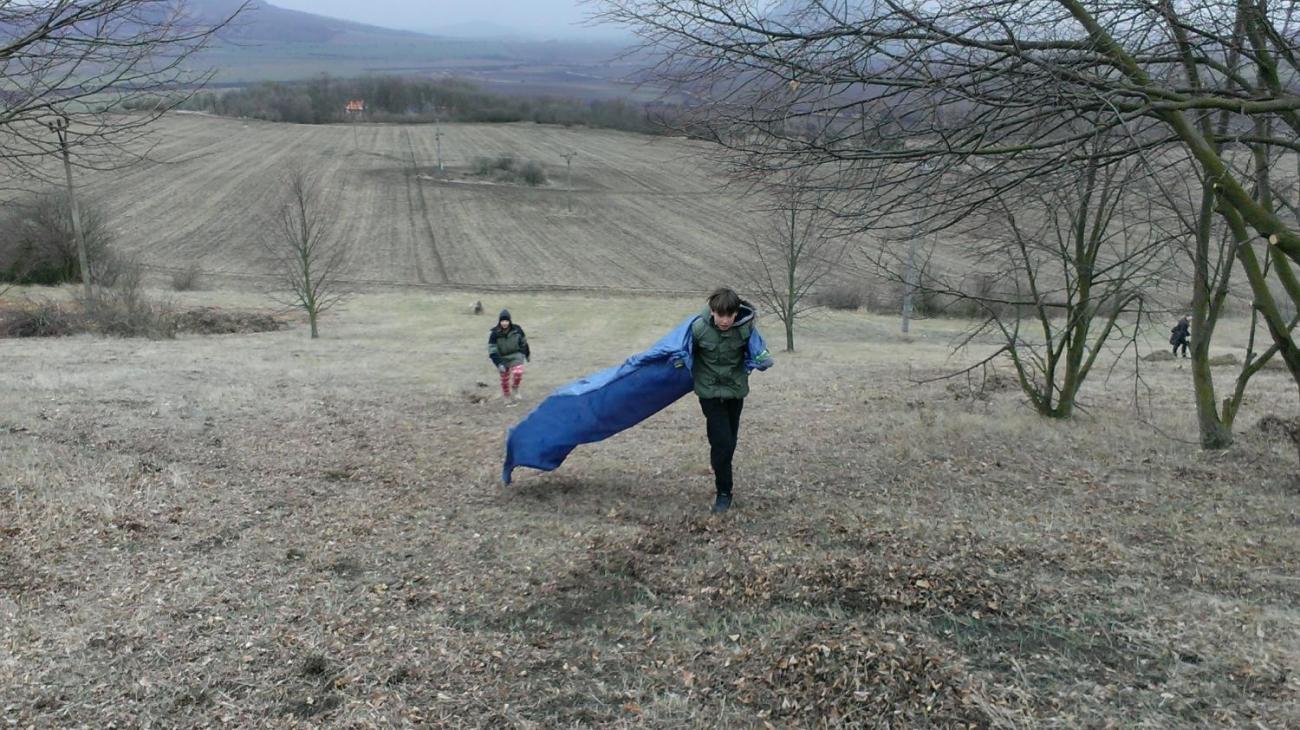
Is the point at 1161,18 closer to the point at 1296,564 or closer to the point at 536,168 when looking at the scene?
the point at 1296,564

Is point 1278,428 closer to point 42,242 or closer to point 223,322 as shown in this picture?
point 223,322

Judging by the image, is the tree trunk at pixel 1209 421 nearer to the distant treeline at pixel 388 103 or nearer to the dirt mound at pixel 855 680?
the dirt mound at pixel 855 680

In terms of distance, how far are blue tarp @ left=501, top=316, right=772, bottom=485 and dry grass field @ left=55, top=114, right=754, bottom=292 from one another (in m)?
36.7

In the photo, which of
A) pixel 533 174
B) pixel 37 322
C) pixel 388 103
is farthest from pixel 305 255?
pixel 388 103

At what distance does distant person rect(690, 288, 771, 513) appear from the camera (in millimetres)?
6410

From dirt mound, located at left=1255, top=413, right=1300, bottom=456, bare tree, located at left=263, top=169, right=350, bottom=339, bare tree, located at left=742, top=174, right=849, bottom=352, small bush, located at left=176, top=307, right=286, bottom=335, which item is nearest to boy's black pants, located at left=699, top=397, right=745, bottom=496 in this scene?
bare tree, located at left=742, top=174, right=849, bottom=352

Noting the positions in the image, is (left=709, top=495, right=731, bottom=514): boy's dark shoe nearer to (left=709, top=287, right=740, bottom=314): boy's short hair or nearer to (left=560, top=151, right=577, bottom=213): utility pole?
(left=709, top=287, right=740, bottom=314): boy's short hair

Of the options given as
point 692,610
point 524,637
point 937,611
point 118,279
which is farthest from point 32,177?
point 118,279

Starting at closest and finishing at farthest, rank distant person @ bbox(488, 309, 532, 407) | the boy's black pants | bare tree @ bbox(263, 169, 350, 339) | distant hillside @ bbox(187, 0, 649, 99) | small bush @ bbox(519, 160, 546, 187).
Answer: the boy's black pants < distant hillside @ bbox(187, 0, 649, 99) < distant person @ bbox(488, 309, 532, 407) < bare tree @ bbox(263, 169, 350, 339) < small bush @ bbox(519, 160, 546, 187)

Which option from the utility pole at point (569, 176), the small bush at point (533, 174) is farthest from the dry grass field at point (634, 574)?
the small bush at point (533, 174)

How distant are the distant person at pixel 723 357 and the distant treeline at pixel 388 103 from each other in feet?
262

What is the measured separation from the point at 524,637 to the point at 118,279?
118ft

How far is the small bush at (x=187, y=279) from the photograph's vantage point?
136 ft

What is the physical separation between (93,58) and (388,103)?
321ft
